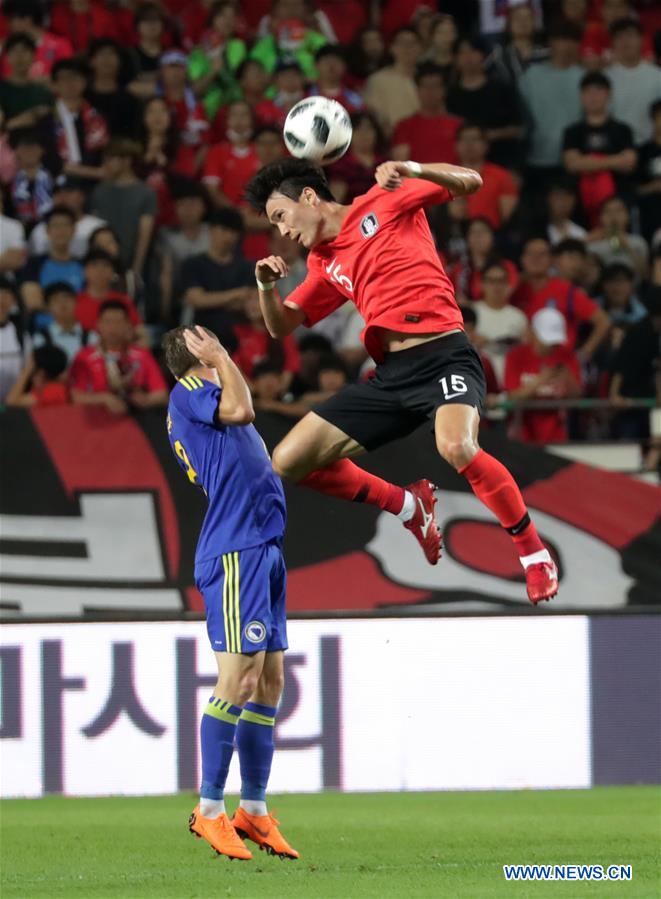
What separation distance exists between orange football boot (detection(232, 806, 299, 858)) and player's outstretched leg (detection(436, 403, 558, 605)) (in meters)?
1.40

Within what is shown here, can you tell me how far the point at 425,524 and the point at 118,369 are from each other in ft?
15.2

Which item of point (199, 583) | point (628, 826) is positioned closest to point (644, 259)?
point (628, 826)

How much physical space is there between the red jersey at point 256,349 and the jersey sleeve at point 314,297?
4.57 metres

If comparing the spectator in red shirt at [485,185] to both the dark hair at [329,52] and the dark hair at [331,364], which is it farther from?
the dark hair at [331,364]

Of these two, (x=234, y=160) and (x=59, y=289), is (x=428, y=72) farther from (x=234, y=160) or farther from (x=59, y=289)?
(x=59, y=289)

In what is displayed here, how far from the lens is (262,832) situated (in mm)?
6918

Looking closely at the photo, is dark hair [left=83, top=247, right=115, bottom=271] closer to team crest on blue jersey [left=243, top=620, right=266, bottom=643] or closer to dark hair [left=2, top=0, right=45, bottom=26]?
dark hair [left=2, top=0, right=45, bottom=26]

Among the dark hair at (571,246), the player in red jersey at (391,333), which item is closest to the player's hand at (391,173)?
the player in red jersey at (391,333)

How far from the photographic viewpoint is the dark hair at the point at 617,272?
12961 mm

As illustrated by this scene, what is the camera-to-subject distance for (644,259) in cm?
1379

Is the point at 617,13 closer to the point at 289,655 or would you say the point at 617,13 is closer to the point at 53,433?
the point at 53,433

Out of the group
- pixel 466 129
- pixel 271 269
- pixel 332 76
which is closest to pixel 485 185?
pixel 466 129

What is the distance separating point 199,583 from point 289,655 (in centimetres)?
266

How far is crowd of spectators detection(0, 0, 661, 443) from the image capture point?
39.8ft
